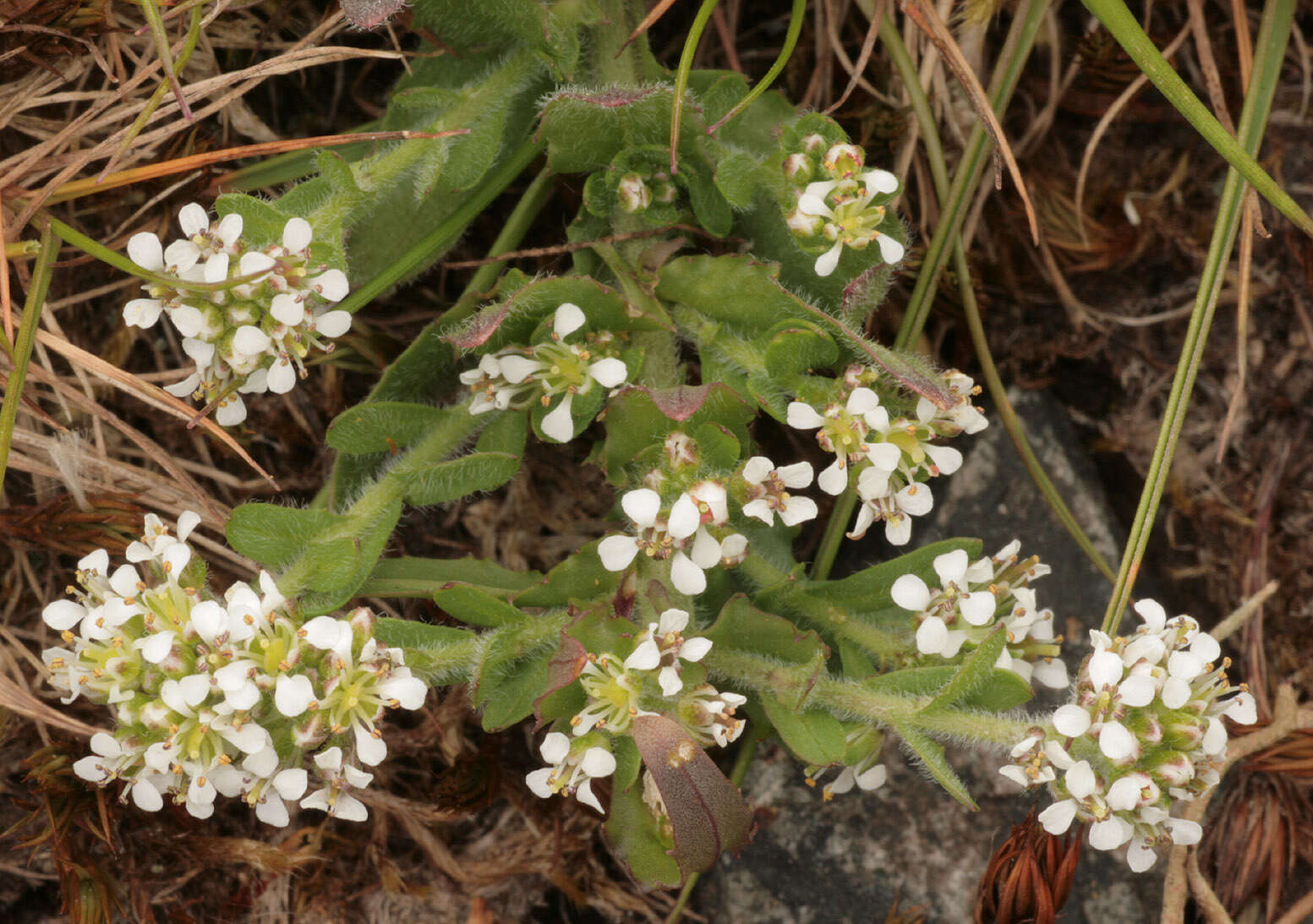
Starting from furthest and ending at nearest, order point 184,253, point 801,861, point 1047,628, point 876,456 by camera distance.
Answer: point 801,861 → point 1047,628 → point 876,456 → point 184,253

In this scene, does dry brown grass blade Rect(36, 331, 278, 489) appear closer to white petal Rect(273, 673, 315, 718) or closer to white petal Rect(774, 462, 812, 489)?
white petal Rect(273, 673, 315, 718)

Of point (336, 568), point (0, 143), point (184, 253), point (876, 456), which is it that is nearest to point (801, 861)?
point (876, 456)

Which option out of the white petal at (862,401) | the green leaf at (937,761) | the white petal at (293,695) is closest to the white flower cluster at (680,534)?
the white petal at (862,401)

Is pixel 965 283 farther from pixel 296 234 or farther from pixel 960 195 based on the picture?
pixel 296 234

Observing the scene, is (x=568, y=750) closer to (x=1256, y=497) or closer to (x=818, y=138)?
(x=818, y=138)

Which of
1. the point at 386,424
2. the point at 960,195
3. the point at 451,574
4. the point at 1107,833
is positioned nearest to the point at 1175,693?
the point at 1107,833

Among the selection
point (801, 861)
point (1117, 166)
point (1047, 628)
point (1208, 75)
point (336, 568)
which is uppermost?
point (1208, 75)
